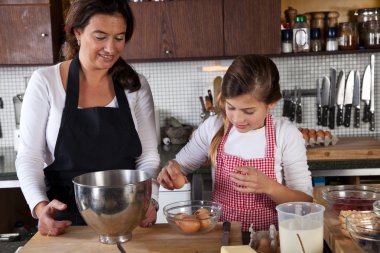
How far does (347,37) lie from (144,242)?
2287 millimetres

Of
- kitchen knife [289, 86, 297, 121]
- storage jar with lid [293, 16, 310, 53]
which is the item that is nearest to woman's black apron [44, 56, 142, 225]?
storage jar with lid [293, 16, 310, 53]

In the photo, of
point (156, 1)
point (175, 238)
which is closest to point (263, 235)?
point (175, 238)

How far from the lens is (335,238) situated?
131cm

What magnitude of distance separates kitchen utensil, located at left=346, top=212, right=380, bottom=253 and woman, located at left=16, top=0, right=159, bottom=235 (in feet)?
2.03

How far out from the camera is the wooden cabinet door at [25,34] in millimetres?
3129

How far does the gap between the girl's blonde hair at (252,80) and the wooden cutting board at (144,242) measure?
0.45 m

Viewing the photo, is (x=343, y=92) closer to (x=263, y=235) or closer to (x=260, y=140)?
(x=260, y=140)

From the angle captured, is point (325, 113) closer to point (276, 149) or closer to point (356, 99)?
point (356, 99)

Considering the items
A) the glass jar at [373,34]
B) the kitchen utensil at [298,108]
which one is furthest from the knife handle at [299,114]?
the glass jar at [373,34]

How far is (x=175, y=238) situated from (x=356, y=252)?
1.61 ft

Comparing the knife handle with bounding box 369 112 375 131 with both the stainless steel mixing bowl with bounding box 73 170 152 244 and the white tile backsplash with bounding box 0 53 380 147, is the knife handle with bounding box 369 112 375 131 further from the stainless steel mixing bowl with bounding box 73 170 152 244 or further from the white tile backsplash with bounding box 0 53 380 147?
the stainless steel mixing bowl with bounding box 73 170 152 244

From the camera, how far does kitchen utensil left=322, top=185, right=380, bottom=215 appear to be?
4.90ft

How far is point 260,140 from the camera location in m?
1.87

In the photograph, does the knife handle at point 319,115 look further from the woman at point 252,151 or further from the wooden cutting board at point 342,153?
the woman at point 252,151
